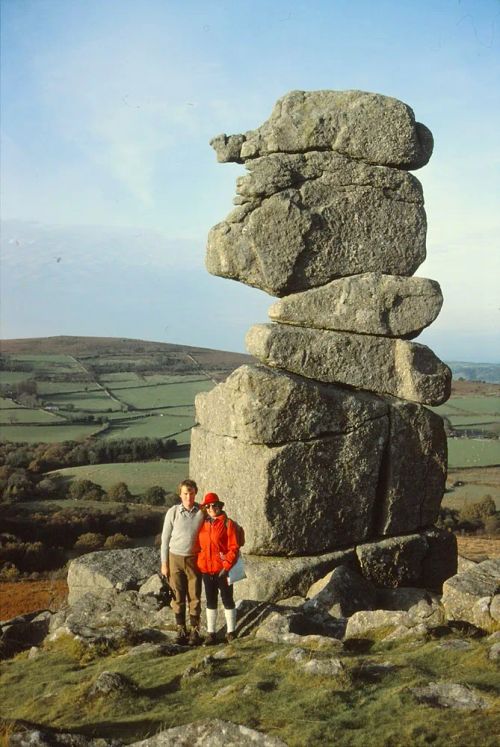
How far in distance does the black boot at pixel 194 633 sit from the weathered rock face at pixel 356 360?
4.55 m

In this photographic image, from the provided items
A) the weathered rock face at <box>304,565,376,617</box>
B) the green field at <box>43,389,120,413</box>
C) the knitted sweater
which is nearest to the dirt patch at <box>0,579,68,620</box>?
the knitted sweater

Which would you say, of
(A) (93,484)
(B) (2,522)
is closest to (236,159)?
(B) (2,522)

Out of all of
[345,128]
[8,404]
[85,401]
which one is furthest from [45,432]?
[345,128]

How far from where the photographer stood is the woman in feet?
35.8

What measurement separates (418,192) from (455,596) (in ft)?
23.0

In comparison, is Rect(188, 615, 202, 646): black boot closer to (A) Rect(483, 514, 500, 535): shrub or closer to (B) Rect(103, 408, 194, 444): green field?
(A) Rect(483, 514, 500, 535): shrub

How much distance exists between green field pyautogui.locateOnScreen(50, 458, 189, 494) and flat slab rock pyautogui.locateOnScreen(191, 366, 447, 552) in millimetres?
18270

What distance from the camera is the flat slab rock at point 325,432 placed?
1337 centimetres

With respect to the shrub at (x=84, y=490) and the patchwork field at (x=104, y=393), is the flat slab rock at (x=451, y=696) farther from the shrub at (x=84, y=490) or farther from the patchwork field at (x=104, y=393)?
the patchwork field at (x=104, y=393)

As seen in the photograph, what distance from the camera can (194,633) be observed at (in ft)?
35.7

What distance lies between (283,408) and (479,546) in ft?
38.1

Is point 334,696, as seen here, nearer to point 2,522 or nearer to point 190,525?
point 190,525

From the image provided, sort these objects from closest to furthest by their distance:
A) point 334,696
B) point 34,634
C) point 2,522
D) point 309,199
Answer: point 334,696, point 34,634, point 309,199, point 2,522

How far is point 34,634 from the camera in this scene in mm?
12719
